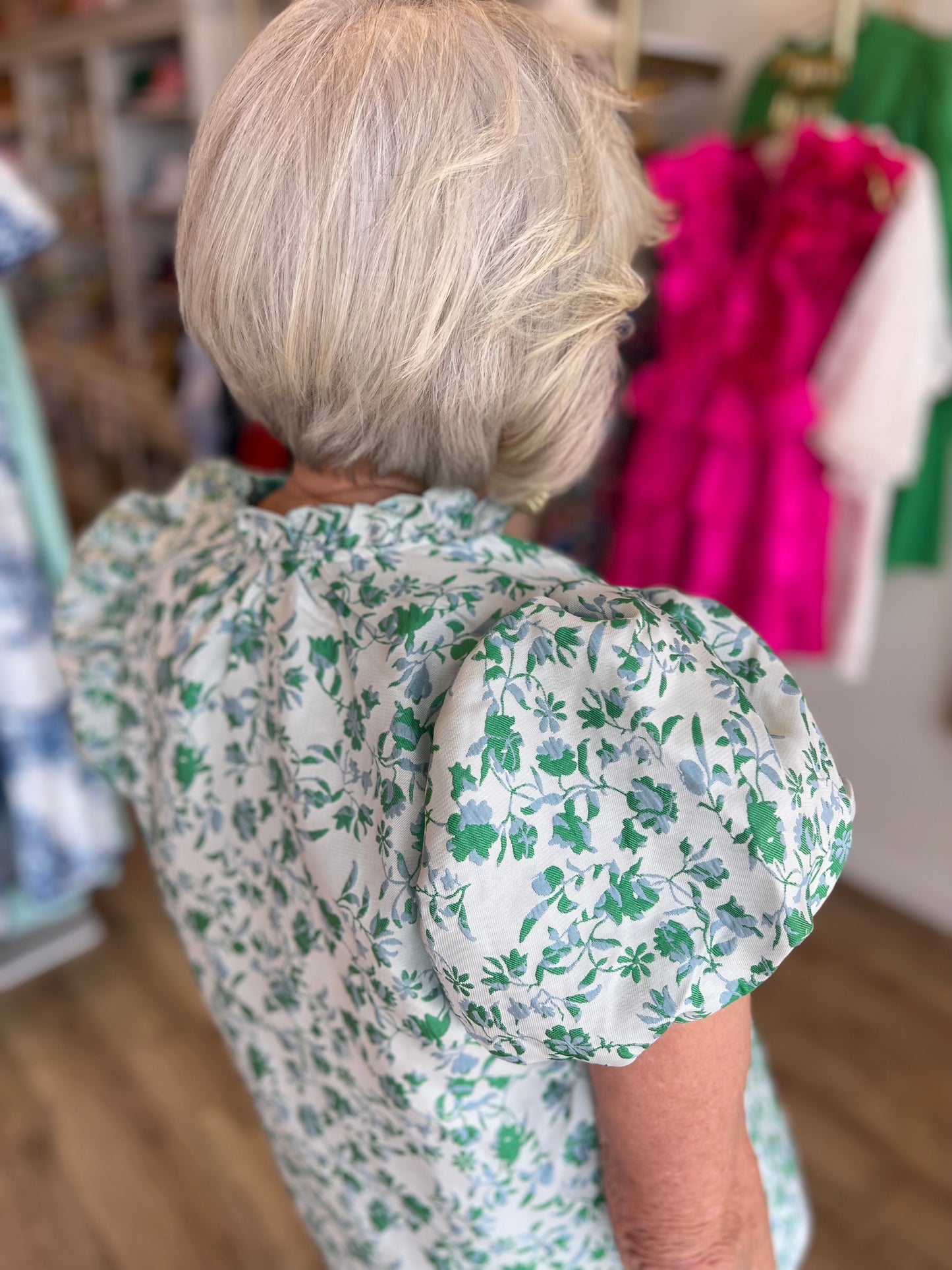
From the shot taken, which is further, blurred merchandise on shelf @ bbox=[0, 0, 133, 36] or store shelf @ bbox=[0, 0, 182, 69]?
blurred merchandise on shelf @ bbox=[0, 0, 133, 36]

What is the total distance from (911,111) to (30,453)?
1.54 m

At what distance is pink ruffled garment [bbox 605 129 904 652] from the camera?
149 cm

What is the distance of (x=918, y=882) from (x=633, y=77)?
1.72m

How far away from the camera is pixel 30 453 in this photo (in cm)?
157

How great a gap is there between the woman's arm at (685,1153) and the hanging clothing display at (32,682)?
1.30 meters

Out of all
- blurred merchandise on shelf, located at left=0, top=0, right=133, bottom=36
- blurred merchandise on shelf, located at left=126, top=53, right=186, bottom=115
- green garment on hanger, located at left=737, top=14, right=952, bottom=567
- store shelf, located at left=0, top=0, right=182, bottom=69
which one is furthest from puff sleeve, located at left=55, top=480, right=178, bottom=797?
blurred merchandise on shelf, located at left=0, top=0, right=133, bottom=36

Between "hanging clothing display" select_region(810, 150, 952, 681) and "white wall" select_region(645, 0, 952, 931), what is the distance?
359mm

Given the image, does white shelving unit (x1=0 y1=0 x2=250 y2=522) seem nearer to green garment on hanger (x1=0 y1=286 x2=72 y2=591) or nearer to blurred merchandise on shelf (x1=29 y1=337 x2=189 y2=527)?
blurred merchandise on shelf (x1=29 y1=337 x2=189 y2=527)

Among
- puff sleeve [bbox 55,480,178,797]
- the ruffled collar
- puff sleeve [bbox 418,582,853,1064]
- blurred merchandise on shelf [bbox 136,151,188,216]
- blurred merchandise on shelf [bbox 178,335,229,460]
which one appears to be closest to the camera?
puff sleeve [bbox 418,582,853,1064]

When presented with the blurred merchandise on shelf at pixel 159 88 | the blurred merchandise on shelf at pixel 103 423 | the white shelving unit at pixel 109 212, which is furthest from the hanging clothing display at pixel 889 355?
the blurred merchandise on shelf at pixel 159 88

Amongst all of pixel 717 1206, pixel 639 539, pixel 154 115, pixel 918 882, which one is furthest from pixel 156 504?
pixel 154 115

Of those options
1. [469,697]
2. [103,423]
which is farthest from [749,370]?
[103,423]

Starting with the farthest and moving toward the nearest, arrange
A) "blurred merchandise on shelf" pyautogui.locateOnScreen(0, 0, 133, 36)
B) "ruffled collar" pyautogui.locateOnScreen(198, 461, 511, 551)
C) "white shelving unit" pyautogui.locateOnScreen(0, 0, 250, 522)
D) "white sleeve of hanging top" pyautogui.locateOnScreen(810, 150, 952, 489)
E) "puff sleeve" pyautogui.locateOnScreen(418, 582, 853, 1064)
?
"blurred merchandise on shelf" pyautogui.locateOnScreen(0, 0, 133, 36), "white shelving unit" pyautogui.locateOnScreen(0, 0, 250, 522), "white sleeve of hanging top" pyautogui.locateOnScreen(810, 150, 952, 489), "ruffled collar" pyautogui.locateOnScreen(198, 461, 511, 551), "puff sleeve" pyautogui.locateOnScreen(418, 582, 853, 1064)

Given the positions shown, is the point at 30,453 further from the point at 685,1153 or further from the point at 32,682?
the point at 685,1153
